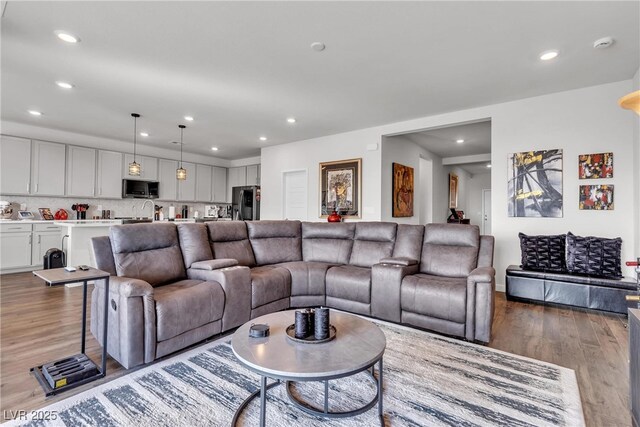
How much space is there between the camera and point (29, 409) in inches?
67.5

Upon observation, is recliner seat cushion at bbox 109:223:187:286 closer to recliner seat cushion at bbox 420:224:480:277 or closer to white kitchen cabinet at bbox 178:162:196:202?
recliner seat cushion at bbox 420:224:480:277

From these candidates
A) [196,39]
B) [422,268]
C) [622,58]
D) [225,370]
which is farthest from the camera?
[422,268]

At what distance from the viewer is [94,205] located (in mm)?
6789

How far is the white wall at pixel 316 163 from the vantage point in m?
5.70

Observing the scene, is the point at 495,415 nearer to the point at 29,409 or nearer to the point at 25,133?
the point at 29,409

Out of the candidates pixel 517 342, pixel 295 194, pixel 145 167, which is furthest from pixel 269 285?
pixel 145 167

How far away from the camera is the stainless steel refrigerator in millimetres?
8211

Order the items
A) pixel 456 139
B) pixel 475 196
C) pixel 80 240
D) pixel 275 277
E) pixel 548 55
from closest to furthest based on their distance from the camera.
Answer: pixel 548 55
pixel 275 277
pixel 80 240
pixel 456 139
pixel 475 196

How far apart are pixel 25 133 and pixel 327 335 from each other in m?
7.01

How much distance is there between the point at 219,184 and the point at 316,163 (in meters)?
3.74

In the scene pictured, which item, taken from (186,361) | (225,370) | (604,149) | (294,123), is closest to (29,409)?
(186,361)

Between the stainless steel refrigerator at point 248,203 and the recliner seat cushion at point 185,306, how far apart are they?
554 cm

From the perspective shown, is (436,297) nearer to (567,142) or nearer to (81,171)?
(567,142)

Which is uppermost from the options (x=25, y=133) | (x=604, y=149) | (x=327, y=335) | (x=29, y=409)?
(x=25, y=133)
